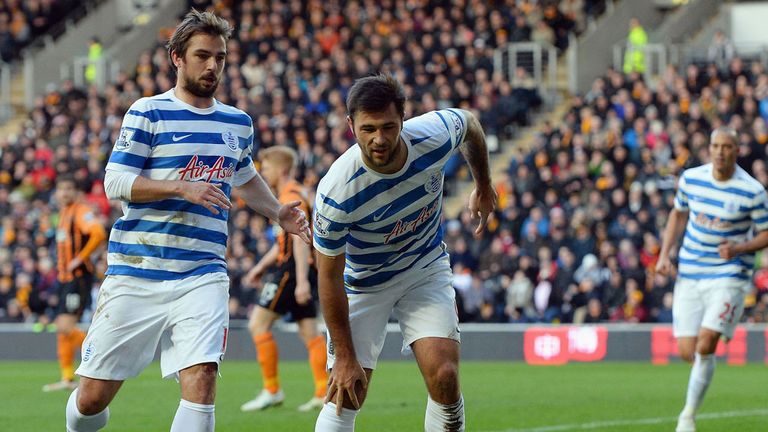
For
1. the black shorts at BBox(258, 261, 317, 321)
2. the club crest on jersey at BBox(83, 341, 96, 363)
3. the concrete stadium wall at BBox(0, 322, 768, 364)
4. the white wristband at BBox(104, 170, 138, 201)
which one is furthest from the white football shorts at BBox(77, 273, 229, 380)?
the concrete stadium wall at BBox(0, 322, 768, 364)

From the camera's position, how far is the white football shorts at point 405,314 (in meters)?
7.00

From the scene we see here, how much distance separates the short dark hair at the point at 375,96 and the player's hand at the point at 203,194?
82 cm

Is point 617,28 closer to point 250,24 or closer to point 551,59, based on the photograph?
point 551,59

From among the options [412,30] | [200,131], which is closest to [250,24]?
[412,30]

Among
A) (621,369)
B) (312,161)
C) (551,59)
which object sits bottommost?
(621,369)

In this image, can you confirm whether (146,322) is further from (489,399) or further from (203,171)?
(489,399)

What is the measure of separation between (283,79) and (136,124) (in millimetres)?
22027

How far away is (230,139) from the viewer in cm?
719

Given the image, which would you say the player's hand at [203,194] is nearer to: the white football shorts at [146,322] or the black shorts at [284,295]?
the white football shorts at [146,322]

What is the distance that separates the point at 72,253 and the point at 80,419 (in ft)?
25.3

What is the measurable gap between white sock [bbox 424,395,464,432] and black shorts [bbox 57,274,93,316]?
8.36 meters

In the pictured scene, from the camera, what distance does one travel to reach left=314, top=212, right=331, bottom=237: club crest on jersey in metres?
6.51

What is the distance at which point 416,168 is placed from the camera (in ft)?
22.1

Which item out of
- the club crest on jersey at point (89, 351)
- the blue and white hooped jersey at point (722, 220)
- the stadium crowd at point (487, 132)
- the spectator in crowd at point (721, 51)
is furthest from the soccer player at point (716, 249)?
the spectator in crowd at point (721, 51)
